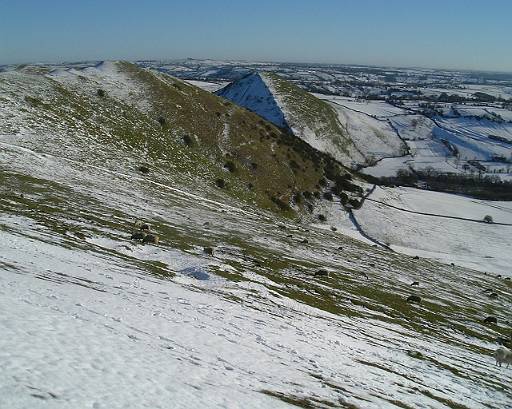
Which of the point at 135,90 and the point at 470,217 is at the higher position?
the point at 135,90

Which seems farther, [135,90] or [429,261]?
[135,90]

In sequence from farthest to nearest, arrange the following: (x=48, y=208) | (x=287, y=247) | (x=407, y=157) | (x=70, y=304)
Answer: (x=407, y=157) → (x=287, y=247) → (x=48, y=208) → (x=70, y=304)

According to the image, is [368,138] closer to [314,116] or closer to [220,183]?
[314,116]

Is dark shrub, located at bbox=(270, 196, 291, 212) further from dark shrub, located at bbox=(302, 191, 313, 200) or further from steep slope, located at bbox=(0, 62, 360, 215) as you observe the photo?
dark shrub, located at bbox=(302, 191, 313, 200)

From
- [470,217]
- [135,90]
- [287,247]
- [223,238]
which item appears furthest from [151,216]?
[470,217]

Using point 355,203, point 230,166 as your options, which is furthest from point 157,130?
point 355,203

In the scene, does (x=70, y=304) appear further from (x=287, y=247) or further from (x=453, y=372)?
(x=287, y=247)

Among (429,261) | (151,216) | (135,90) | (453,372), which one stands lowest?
(429,261)

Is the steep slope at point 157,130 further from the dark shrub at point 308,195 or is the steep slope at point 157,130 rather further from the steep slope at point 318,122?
the steep slope at point 318,122
